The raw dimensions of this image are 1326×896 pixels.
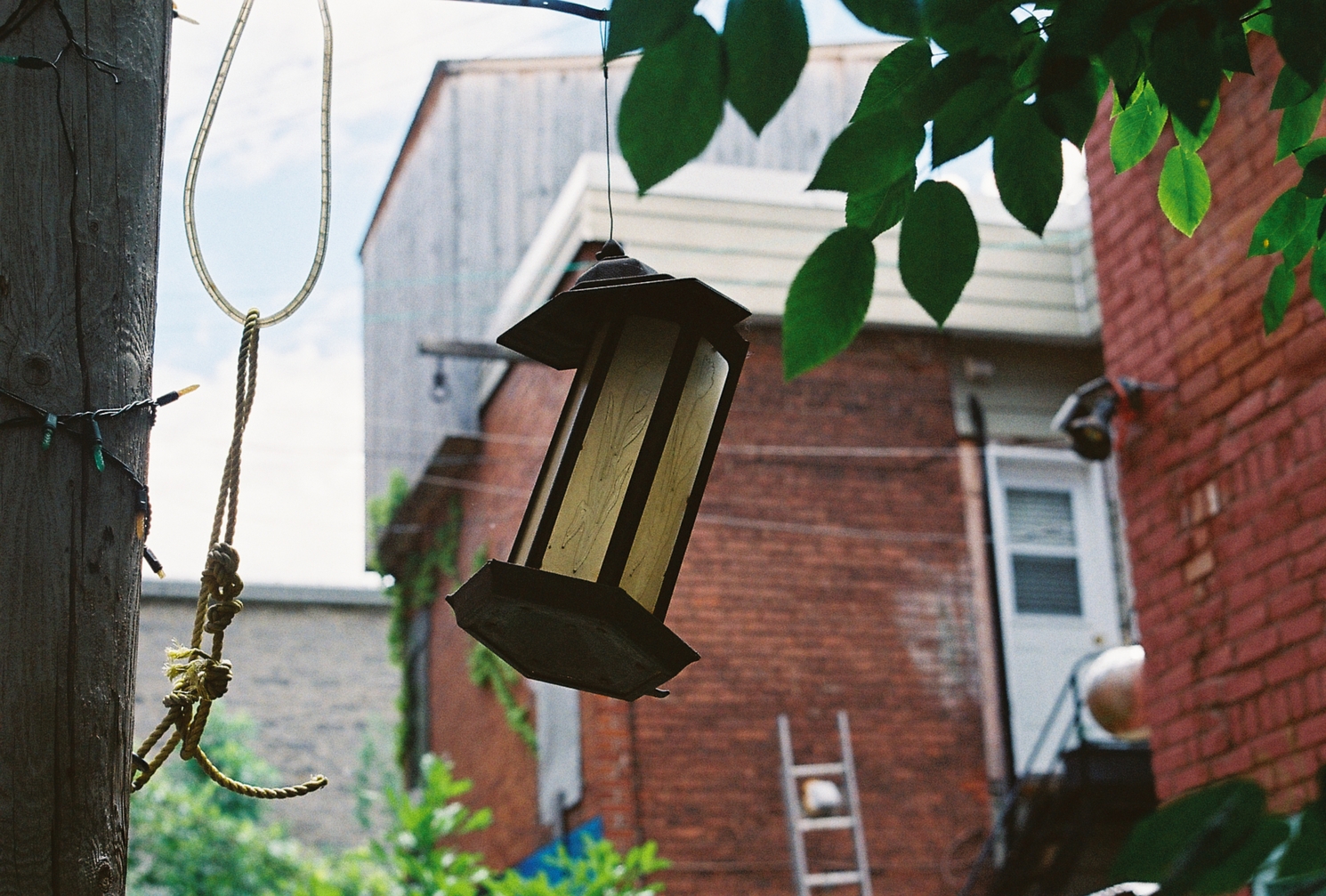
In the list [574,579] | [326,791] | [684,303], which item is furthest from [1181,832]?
[326,791]

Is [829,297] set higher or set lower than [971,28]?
lower

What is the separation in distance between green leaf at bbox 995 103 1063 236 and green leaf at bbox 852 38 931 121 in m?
0.12

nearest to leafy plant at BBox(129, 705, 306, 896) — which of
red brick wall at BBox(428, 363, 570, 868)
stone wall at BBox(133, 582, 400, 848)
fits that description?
red brick wall at BBox(428, 363, 570, 868)

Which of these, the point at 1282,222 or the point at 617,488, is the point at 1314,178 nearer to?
the point at 1282,222

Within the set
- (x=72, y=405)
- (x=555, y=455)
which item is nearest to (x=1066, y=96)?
(x=555, y=455)

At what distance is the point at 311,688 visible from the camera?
2267cm

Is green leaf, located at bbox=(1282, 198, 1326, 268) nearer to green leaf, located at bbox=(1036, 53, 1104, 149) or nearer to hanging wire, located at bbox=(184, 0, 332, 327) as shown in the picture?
green leaf, located at bbox=(1036, 53, 1104, 149)

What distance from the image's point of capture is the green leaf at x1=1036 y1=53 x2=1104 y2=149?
163 centimetres

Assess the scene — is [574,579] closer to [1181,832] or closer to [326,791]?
[1181,832]

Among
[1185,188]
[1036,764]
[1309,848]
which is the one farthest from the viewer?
[1036,764]

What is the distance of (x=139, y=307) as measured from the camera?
224cm

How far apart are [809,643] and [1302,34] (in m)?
9.35

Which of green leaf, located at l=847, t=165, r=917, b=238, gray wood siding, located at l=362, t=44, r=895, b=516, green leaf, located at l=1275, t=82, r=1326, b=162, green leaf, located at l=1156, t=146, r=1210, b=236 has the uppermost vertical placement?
gray wood siding, located at l=362, t=44, r=895, b=516

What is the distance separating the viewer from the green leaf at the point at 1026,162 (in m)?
1.71
